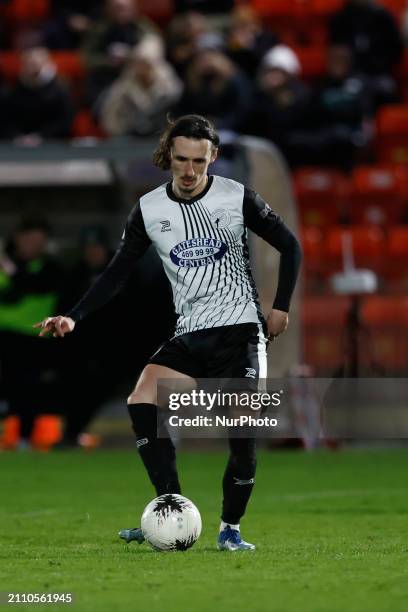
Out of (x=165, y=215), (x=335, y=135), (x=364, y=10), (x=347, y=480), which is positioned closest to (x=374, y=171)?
(x=335, y=135)

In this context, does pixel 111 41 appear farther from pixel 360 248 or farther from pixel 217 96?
pixel 360 248

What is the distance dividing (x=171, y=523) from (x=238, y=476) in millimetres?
426

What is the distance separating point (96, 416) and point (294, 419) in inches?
89.0

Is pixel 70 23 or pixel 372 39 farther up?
pixel 70 23

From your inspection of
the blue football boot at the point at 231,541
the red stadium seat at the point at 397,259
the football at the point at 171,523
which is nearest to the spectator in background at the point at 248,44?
the red stadium seat at the point at 397,259

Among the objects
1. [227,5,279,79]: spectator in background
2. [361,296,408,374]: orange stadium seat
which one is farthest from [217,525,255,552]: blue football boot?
[227,5,279,79]: spectator in background

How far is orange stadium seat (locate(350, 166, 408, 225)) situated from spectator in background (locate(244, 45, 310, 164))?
0.99 meters

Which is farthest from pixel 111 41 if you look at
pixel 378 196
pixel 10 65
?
pixel 378 196

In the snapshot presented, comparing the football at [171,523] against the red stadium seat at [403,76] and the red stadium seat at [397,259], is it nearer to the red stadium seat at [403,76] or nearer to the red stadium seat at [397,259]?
the red stadium seat at [397,259]

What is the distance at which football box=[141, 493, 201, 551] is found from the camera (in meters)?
6.71

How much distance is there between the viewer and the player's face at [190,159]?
6.91 m

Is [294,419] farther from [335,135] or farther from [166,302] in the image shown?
[335,135]

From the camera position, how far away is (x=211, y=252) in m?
7.02

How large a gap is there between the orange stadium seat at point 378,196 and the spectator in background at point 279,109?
988mm
